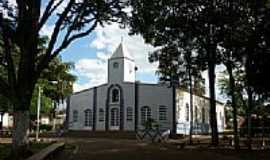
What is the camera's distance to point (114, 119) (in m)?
50.5

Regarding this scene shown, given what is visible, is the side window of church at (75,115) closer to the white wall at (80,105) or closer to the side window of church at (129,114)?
the white wall at (80,105)

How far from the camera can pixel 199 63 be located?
1275 inches

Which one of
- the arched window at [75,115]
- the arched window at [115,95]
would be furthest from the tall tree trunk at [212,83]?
the arched window at [75,115]

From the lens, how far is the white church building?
47.9 metres

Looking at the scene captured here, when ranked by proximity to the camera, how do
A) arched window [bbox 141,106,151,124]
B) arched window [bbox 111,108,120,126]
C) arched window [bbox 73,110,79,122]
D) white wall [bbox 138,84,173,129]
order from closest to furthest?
1. white wall [bbox 138,84,173,129]
2. arched window [bbox 141,106,151,124]
3. arched window [bbox 111,108,120,126]
4. arched window [bbox 73,110,79,122]

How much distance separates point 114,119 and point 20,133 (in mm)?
34318

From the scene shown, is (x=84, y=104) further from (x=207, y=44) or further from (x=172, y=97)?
(x=207, y=44)

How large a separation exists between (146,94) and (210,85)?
1730 centimetres

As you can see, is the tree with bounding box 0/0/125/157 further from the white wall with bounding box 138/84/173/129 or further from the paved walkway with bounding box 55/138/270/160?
the white wall with bounding box 138/84/173/129

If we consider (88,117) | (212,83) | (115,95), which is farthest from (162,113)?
(212,83)

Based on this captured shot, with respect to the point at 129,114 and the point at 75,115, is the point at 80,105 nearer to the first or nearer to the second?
the point at 75,115

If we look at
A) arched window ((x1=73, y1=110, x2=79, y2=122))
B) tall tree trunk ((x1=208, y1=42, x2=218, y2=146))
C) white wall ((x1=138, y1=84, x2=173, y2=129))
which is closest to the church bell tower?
white wall ((x1=138, y1=84, x2=173, y2=129))

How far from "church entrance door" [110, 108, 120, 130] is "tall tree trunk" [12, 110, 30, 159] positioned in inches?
1312

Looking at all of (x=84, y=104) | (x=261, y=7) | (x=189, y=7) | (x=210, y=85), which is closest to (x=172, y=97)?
(x=84, y=104)
